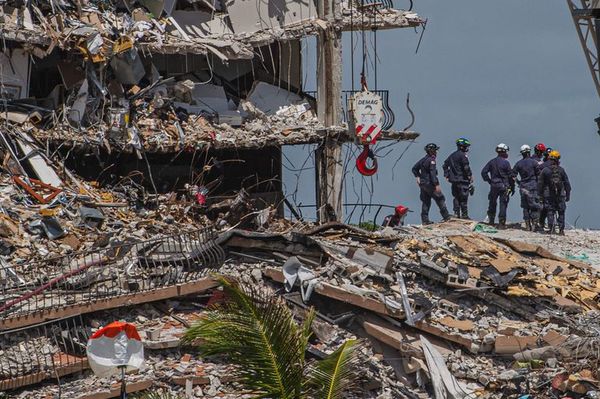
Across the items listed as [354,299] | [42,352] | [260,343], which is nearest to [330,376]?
[260,343]

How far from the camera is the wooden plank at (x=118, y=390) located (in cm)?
2080

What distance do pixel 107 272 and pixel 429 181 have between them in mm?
9352

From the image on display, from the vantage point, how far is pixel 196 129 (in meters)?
33.3

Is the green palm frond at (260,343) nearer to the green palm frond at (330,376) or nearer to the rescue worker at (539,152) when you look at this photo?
the green palm frond at (330,376)

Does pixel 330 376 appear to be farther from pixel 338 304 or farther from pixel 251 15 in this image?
pixel 251 15

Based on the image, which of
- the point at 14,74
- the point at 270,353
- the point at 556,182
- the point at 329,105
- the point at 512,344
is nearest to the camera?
the point at 270,353

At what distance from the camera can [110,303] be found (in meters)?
22.4

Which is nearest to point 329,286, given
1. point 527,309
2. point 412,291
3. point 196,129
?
point 412,291

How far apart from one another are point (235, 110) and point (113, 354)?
1640cm

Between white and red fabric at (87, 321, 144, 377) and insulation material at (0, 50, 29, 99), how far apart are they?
43.2 ft

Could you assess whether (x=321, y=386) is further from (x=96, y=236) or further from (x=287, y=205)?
(x=287, y=205)

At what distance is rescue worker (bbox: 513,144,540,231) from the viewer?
103 feet

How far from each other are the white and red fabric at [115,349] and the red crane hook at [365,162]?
1516cm

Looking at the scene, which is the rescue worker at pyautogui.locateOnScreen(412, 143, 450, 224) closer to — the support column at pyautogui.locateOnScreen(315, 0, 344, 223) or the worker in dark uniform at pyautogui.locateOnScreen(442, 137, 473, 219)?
the worker in dark uniform at pyautogui.locateOnScreen(442, 137, 473, 219)
